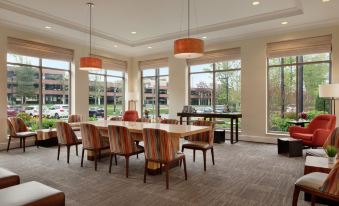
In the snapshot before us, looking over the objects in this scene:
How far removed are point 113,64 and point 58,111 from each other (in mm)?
2780

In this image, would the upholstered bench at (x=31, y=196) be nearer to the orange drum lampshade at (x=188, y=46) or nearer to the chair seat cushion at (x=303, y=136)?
the orange drum lampshade at (x=188, y=46)

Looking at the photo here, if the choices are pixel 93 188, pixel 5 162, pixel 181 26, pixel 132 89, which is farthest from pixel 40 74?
pixel 93 188

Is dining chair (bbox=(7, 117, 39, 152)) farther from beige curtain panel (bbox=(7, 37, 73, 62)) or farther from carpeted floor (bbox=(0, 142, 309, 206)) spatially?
beige curtain panel (bbox=(7, 37, 73, 62))

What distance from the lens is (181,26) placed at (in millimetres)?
6609

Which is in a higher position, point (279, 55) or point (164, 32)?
point (164, 32)

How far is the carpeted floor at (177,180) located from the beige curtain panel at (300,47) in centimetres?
294

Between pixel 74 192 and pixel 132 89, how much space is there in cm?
702

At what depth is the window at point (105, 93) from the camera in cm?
849

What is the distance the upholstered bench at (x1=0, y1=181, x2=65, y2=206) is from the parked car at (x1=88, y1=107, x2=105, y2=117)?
6.30 metres

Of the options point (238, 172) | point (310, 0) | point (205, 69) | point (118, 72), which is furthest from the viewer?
point (118, 72)

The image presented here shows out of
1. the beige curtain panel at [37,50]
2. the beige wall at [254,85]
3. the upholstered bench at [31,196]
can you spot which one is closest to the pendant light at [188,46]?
the upholstered bench at [31,196]

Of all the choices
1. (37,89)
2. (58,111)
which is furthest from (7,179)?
(58,111)

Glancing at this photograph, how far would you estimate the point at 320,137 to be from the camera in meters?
4.90

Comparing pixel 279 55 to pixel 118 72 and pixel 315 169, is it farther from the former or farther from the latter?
pixel 118 72
